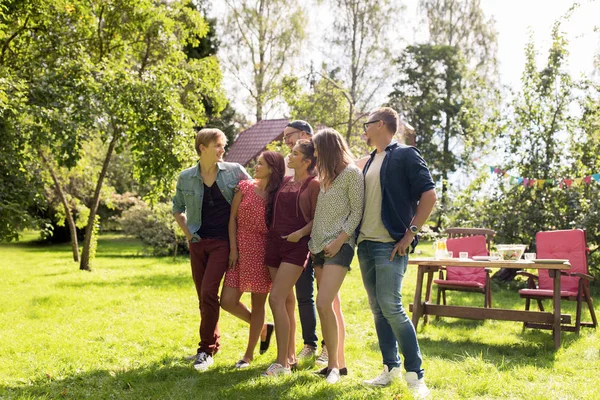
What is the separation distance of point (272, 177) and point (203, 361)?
5.48ft

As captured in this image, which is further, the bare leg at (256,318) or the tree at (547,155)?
the tree at (547,155)

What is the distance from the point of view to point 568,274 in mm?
6828

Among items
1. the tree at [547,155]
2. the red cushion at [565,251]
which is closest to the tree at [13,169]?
the red cushion at [565,251]

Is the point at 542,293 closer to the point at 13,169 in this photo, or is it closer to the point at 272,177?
the point at 272,177

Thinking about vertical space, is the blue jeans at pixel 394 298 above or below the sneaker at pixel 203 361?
above

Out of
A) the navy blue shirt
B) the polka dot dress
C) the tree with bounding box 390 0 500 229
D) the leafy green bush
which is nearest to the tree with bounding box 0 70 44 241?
the polka dot dress

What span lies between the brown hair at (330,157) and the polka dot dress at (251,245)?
2.50ft

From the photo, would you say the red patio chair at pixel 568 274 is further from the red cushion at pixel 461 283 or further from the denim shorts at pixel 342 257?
the denim shorts at pixel 342 257

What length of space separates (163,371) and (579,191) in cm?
901

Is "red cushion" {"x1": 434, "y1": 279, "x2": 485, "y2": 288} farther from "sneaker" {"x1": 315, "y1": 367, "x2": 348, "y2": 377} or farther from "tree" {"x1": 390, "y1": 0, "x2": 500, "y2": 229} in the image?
"tree" {"x1": 390, "y1": 0, "x2": 500, "y2": 229}

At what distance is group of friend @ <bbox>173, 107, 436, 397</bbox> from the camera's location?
423cm

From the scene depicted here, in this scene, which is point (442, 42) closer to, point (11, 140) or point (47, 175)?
point (47, 175)

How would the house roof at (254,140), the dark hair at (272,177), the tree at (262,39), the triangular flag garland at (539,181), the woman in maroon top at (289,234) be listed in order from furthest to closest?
the tree at (262,39), the house roof at (254,140), the triangular flag garland at (539,181), the dark hair at (272,177), the woman in maroon top at (289,234)

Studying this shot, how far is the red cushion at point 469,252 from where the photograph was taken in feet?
26.1
